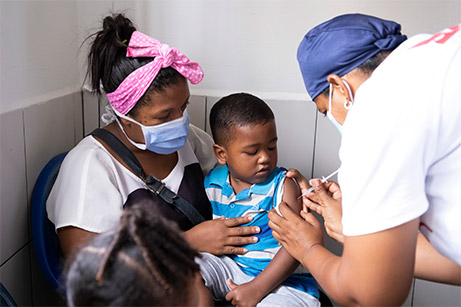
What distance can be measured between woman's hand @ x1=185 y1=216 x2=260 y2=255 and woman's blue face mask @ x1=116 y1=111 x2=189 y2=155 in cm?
31

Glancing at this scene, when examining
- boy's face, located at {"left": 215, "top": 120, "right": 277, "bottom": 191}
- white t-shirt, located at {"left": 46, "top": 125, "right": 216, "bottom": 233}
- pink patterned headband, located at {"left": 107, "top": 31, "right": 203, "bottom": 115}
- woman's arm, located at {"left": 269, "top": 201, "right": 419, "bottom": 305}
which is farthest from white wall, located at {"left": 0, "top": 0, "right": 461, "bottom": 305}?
woman's arm, located at {"left": 269, "top": 201, "right": 419, "bottom": 305}

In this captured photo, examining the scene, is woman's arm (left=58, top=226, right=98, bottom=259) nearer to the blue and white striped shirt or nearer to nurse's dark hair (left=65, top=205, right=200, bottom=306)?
the blue and white striped shirt

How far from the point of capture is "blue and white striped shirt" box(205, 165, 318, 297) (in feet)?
5.54

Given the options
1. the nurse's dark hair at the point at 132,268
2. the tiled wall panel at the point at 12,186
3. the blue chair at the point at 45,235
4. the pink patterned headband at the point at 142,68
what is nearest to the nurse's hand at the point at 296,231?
the nurse's dark hair at the point at 132,268

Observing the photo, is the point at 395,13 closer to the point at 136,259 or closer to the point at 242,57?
the point at 242,57

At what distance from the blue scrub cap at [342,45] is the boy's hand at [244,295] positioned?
0.69 m

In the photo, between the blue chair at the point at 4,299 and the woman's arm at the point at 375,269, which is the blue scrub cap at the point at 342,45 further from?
the blue chair at the point at 4,299

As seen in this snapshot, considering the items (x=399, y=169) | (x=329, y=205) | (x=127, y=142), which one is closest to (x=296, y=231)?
(x=329, y=205)

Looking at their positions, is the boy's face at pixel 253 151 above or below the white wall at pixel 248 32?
below

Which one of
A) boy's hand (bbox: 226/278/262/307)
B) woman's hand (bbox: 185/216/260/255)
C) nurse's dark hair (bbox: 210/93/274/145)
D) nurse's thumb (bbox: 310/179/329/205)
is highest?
nurse's dark hair (bbox: 210/93/274/145)

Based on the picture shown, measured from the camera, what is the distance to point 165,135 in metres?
1.68

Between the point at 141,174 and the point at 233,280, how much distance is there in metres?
0.51

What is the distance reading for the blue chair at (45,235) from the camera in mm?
1662

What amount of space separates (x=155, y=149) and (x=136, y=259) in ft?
3.07
